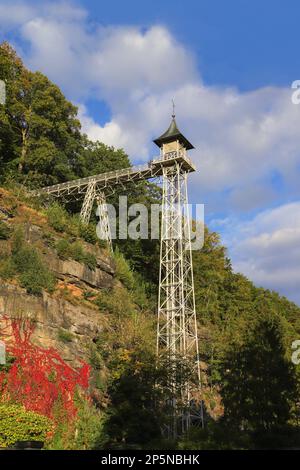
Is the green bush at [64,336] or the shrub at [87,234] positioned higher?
the shrub at [87,234]

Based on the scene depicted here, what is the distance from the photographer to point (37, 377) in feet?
54.8

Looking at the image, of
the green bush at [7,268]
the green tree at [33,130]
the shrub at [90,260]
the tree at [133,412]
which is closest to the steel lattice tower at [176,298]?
the tree at [133,412]

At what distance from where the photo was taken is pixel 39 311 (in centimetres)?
1948

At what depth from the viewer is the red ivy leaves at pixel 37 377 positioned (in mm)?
16000

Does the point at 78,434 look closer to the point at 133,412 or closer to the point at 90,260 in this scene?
the point at 133,412

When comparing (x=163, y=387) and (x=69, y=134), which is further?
(x=69, y=134)

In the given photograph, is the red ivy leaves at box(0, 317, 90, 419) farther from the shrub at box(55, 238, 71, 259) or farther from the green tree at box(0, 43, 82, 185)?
the green tree at box(0, 43, 82, 185)

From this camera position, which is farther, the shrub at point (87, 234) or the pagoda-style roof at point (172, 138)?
the pagoda-style roof at point (172, 138)

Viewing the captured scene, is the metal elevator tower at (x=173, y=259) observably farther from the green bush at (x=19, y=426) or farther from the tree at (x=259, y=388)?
the green bush at (x=19, y=426)

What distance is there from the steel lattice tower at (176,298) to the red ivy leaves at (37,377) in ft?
13.1

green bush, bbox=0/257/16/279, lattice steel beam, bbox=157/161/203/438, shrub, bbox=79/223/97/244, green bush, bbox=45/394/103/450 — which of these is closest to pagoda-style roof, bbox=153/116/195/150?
lattice steel beam, bbox=157/161/203/438

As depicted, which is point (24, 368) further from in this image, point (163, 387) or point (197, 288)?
point (197, 288)
